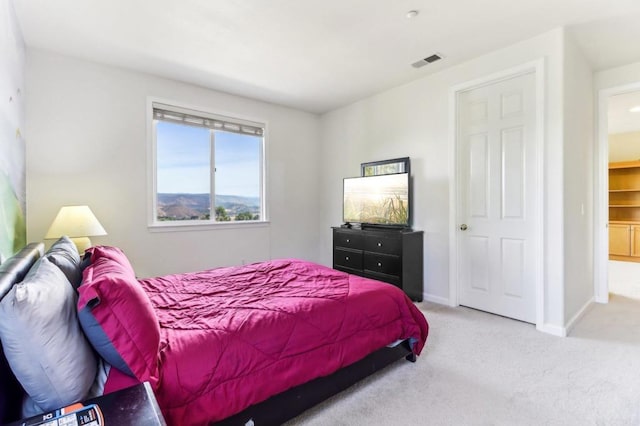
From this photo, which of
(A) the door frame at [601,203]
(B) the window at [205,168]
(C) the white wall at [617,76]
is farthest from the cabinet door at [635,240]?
(B) the window at [205,168]

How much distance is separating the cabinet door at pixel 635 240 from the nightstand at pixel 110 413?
828 centimetres

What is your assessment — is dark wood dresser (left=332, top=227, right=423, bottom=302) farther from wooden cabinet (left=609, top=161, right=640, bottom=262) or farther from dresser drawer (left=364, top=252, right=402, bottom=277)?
wooden cabinet (left=609, top=161, right=640, bottom=262)

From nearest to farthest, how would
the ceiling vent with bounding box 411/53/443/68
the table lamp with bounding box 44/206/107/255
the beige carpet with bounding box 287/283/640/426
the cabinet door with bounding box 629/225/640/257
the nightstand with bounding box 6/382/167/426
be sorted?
the nightstand with bounding box 6/382/167/426
the beige carpet with bounding box 287/283/640/426
the table lamp with bounding box 44/206/107/255
the ceiling vent with bounding box 411/53/443/68
the cabinet door with bounding box 629/225/640/257

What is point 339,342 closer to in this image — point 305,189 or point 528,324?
point 528,324

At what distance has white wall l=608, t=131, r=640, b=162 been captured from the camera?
6328mm

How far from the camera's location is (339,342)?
6.03 ft

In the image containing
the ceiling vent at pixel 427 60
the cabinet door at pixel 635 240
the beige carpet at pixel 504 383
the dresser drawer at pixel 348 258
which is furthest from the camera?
the cabinet door at pixel 635 240

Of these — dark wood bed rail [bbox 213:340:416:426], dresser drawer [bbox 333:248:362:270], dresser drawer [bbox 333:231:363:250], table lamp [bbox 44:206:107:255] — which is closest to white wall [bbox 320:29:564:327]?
dresser drawer [bbox 333:231:363:250]

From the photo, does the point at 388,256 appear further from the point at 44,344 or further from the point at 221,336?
the point at 44,344

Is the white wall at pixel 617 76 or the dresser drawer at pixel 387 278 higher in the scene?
the white wall at pixel 617 76

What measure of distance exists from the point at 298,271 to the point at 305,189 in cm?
254

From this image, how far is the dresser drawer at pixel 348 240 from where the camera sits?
4.02 m

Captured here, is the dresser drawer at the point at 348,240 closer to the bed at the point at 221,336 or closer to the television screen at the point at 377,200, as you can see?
the television screen at the point at 377,200

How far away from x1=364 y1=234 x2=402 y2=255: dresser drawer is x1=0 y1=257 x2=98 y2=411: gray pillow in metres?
2.95
